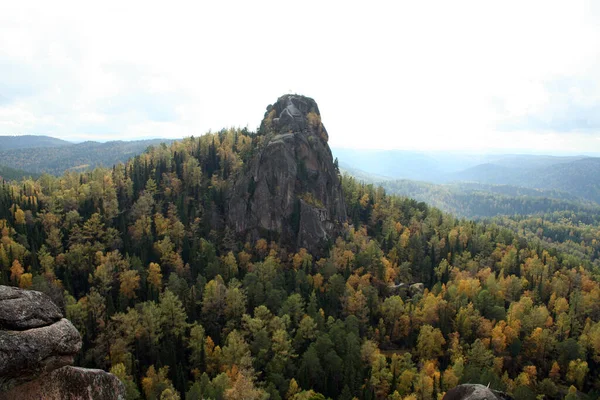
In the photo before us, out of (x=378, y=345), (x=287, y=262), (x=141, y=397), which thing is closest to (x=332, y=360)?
(x=378, y=345)

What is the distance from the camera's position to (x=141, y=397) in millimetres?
58875

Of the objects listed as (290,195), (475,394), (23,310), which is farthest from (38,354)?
(290,195)

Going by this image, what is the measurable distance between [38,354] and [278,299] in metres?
70.5

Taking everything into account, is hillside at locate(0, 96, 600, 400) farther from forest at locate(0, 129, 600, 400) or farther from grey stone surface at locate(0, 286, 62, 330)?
grey stone surface at locate(0, 286, 62, 330)

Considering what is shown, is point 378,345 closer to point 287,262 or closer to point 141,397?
point 287,262

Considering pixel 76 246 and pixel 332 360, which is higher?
pixel 76 246

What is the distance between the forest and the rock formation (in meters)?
37.3

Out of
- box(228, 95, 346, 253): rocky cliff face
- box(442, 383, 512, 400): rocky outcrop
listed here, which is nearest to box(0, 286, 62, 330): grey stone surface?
box(442, 383, 512, 400): rocky outcrop

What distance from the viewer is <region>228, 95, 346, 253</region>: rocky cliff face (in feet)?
377

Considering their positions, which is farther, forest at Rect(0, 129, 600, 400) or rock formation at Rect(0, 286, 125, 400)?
forest at Rect(0, 129, 600, 400)

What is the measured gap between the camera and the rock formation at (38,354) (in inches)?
587

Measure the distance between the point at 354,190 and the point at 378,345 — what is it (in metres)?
76.7

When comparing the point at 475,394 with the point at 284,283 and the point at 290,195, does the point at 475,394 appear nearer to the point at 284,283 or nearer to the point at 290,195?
the point at 284,283

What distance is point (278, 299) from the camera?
8356 centimetres
